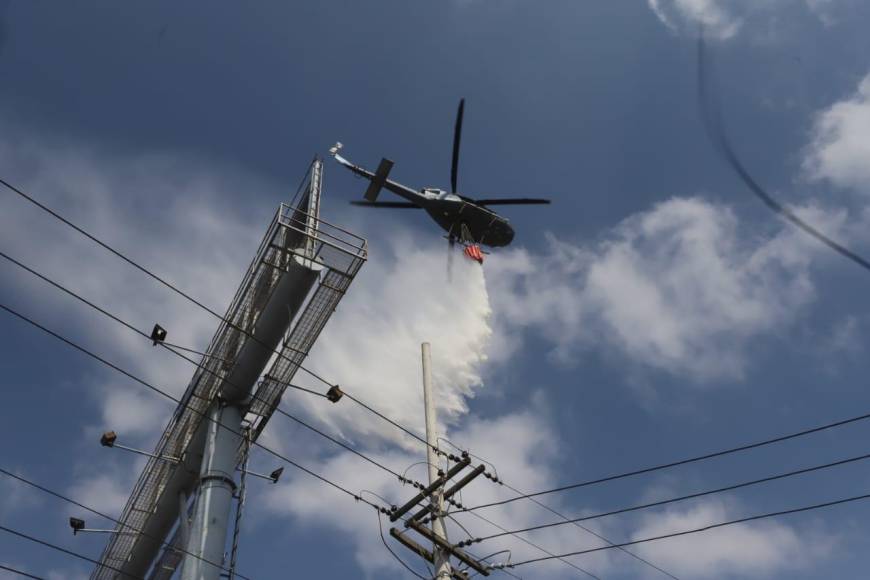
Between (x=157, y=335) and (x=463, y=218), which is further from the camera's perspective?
(x=463, y=218)

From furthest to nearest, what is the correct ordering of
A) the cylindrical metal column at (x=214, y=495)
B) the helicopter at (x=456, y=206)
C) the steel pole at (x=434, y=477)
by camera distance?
the helicopter at (x=456, y=206) → the steel pole at (x=434, y=477) → the cylindrical metal column at (x=214, y=495)

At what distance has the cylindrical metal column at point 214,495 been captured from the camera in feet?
59.5

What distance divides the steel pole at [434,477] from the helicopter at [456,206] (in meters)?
14.7

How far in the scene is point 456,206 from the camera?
132 feet

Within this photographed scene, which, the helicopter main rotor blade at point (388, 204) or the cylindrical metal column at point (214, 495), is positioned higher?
the helicopter main rotor blade at point (388, 204)

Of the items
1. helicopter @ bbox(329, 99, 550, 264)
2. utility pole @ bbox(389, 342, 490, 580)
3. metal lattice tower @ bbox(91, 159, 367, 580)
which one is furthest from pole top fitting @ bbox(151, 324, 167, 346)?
helicopter @ bbox(329, 99, 550, 264)

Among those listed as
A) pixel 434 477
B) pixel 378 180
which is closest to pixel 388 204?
pixel 378 180

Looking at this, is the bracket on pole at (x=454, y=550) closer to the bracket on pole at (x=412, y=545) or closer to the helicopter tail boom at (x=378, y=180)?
the bracket on pole at (x=412, y=545)

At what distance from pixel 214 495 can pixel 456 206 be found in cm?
2412

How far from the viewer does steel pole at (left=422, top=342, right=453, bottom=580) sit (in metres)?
20.4

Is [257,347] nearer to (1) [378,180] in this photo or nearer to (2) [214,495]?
(2) [214,495]

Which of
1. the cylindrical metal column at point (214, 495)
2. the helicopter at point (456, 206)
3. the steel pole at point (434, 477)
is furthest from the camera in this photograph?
the helicopter at point (456, 206)

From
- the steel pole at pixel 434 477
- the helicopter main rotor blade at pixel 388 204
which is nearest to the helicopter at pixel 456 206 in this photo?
the helicopter main rotor blade at pixel 388 204

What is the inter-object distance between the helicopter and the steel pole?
1469cm
